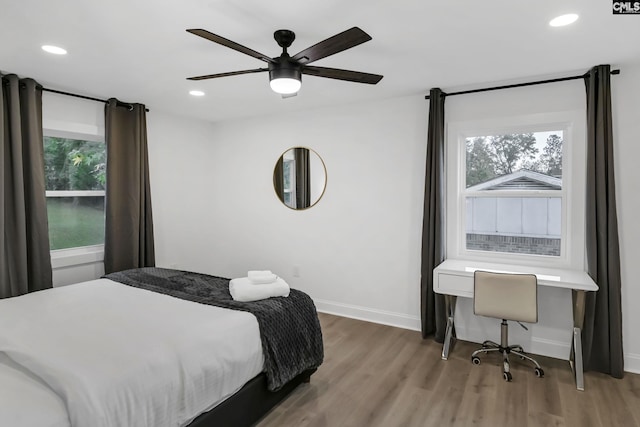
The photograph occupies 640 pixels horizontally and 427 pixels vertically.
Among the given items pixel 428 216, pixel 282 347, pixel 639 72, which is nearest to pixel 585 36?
pixel 639 72

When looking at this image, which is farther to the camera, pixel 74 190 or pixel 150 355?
pixel 74 190

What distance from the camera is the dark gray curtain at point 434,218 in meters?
3.50

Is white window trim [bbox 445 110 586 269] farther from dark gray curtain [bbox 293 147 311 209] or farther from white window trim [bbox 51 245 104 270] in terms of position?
white window trim [bbox 51 245 104 270]

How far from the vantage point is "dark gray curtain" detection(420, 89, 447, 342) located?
3.50 m

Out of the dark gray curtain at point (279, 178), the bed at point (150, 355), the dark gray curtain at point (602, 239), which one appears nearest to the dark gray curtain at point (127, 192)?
the bed at point (150, 355)

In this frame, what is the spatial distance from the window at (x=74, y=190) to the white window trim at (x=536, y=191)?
371 cm

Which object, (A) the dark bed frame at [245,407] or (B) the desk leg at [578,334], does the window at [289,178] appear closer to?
(A) the dark bed frame at [245,407]

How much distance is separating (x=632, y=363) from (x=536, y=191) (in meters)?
1.54

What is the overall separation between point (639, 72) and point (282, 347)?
340 centimetres

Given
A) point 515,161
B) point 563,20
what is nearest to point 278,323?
point 563,20

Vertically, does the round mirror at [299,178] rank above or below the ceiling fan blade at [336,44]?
below

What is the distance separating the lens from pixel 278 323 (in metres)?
2.41

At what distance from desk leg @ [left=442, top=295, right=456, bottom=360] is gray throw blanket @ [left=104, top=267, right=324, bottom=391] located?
3.98ft

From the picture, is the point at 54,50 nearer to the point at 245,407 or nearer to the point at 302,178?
the point at 302,178
